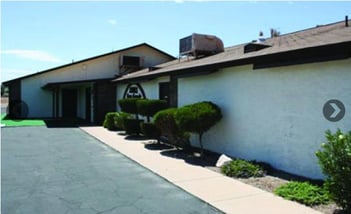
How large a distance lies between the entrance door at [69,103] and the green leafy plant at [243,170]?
2237 cm

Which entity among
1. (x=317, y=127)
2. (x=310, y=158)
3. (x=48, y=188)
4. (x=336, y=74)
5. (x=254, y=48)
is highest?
(x=254, y=48)

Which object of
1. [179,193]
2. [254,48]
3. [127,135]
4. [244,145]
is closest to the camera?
[179,193]

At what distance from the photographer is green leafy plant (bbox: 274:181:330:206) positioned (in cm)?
521

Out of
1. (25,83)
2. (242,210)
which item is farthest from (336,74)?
(25,83)

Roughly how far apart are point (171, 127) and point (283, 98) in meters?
3.69

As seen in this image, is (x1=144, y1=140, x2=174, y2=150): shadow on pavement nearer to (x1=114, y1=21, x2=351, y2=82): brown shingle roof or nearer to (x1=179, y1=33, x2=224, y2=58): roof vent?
(x1=114, y1=21, x2=351, y2=82): brown shingle roof

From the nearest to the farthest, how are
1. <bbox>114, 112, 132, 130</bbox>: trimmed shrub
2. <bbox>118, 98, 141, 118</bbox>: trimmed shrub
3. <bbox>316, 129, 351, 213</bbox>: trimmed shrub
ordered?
<bbox>316, 129, 351, 213</bbox>: trimmed shrub → <bbox>118, 98, 141, 118</bbox>: trimmed shrub → <bbox>114, 112, 132, 130</bbox>: trimmed shrub

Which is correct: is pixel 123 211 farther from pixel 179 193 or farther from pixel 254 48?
pixel 254 48

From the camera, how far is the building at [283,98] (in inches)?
240

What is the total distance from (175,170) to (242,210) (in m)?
2.89

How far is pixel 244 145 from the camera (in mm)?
8625

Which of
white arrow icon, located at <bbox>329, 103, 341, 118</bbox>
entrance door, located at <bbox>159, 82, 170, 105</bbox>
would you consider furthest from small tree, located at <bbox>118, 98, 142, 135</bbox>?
white arrow icon, located at <bbox>329, 103, 341, 118</bbox>

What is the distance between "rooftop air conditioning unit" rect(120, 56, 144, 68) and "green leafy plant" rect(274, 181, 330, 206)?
20866 mm

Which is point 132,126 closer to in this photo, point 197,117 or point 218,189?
point 197,117
